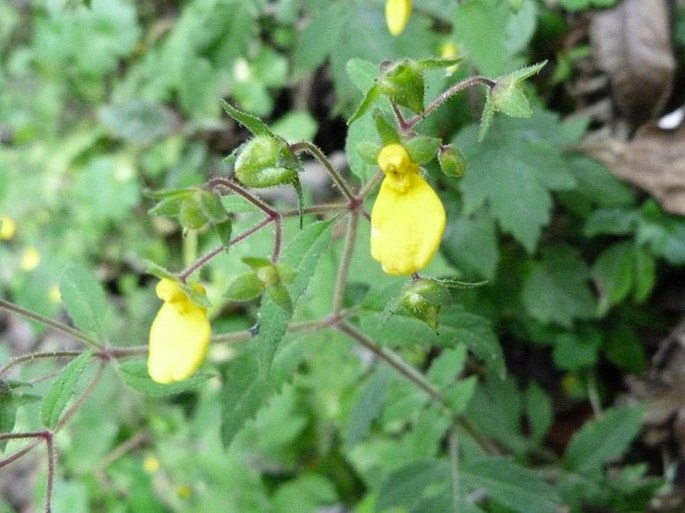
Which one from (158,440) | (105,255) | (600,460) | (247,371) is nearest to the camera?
(247,371)

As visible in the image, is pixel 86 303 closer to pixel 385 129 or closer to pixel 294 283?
pixel 294 283

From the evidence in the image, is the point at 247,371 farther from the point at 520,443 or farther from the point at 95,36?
the point at 95,36

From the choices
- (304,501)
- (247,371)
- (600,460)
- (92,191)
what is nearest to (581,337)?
(600,460)

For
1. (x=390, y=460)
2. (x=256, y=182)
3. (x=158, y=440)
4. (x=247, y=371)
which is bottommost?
(x=158, y=440)

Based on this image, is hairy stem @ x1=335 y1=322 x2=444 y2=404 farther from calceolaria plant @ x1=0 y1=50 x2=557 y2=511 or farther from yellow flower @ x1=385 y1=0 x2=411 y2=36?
yellow flower @ x1=385 y1=0 x2=411 y2=36

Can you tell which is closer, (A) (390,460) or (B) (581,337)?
(A) (390,460)

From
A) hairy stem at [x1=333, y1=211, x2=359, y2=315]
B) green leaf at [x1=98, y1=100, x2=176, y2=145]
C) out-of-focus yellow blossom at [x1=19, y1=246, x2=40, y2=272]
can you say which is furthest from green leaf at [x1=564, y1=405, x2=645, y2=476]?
out-of-focus yellow blossom at [x1=19, y1=246, x2=40, y2=272]

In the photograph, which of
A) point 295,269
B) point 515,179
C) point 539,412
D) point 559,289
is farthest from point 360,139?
point 539,412
